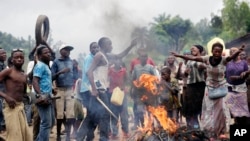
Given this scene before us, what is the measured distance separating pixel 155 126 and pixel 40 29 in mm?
3579

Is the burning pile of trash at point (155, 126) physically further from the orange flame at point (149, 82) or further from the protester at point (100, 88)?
the protester at point (100, 88)

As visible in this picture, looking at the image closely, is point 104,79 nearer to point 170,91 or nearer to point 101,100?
point 101,100

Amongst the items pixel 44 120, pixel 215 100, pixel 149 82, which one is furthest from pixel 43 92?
pixel 215 100

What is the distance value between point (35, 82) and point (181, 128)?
2564mm

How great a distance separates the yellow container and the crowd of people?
10cm

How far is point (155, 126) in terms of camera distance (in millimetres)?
7641

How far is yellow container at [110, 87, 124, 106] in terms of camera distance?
28.0 feet

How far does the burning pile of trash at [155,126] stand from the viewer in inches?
272

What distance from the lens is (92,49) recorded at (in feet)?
27.3

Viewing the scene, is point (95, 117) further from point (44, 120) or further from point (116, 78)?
point (116, 78)

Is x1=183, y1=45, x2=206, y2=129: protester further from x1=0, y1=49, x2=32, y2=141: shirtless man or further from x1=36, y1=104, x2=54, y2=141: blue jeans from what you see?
x1=0, y1=49, x2=32, y2=141: shirtless man

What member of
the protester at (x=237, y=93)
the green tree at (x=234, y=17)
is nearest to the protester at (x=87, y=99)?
the protester at (x=237, y=93)

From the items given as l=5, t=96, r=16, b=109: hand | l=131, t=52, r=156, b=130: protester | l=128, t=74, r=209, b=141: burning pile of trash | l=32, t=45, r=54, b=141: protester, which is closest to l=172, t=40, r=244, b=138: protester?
l=128, t=74, r=209, b=141: burning pile of trash

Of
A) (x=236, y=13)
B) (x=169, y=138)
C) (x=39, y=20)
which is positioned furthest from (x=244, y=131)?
(x=236, y=13)
